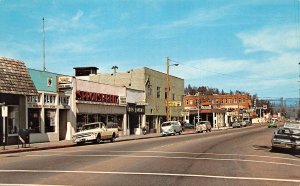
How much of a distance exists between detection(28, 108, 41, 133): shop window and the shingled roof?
222 centimetres

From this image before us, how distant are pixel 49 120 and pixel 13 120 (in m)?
4.78

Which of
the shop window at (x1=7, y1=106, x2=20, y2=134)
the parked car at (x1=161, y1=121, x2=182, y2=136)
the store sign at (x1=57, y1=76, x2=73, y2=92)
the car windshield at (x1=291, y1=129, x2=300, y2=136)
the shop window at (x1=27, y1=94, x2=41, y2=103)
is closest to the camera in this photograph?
the car windshield at (x1=291, y1=129, x2=300, y2=136)

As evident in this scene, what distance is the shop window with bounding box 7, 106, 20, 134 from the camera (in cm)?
3038

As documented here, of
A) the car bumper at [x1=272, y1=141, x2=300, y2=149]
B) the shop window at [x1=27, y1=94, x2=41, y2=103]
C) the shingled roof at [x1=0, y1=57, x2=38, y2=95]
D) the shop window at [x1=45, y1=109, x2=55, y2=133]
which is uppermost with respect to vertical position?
the shingled roof at [x1=0, y1=57, x2=38, y2=95]

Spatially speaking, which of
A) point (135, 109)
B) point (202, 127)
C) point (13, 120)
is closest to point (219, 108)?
point (202, 127)

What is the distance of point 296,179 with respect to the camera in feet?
43.9

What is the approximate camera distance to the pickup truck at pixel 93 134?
1283 inches

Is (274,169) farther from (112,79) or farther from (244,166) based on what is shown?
(112,79)

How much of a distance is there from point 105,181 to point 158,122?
50955 millimetres

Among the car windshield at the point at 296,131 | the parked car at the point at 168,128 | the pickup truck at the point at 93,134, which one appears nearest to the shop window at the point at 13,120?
the pickup truck at the point at 93,134

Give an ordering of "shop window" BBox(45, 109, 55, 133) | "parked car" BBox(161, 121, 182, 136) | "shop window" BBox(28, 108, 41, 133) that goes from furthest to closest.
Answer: "parked car" BBox(161, 121, 182, 136) → "shop window" BBox(45, 109, 55, 133) → "shop window" BBox(28, 108, 41, 133)

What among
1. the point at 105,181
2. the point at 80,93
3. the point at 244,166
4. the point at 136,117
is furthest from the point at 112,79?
the point at 105,181

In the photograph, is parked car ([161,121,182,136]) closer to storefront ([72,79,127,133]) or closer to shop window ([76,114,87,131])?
storefront ([72,79,127,133])

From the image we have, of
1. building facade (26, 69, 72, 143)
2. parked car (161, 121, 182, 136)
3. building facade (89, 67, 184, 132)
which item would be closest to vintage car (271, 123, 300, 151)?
building facade (26, 69, 72, 143)
